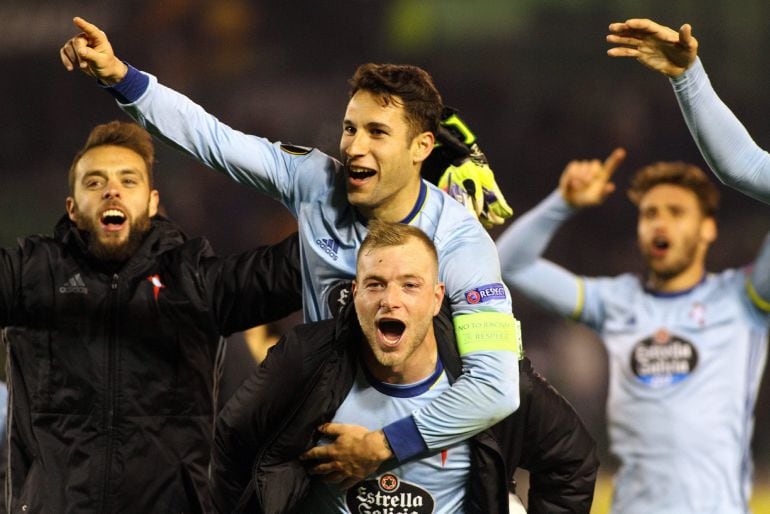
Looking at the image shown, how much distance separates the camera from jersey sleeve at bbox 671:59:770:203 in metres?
3.06

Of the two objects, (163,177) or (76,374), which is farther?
(163,177)

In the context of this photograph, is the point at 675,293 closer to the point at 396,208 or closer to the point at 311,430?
the point at 396,208

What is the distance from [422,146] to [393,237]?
0.40m

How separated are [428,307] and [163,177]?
326 cm

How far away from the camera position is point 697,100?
3.05m

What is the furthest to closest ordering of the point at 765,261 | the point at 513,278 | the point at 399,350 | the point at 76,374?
the point at 513,278
the point at 765,261
the point at 76,374
the point at 399,350

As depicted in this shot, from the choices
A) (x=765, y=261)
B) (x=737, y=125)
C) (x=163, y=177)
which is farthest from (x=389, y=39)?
(x=737, y=125)

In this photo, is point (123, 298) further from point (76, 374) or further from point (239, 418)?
point (239, 418)

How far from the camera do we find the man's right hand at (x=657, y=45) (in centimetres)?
305

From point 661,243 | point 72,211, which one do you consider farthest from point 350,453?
point 661,243

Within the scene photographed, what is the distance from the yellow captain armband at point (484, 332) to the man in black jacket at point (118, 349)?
685 mm

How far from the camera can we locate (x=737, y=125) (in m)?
3.10

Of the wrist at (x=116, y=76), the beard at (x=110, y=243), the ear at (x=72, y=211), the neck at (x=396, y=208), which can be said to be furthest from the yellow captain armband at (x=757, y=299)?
the wrist at (x=116, y=76)

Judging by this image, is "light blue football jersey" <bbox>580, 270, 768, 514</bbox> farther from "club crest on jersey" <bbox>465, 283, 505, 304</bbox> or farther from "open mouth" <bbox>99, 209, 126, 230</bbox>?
"open mouth" <bbox>99, 209, 126, 230</bbox>
